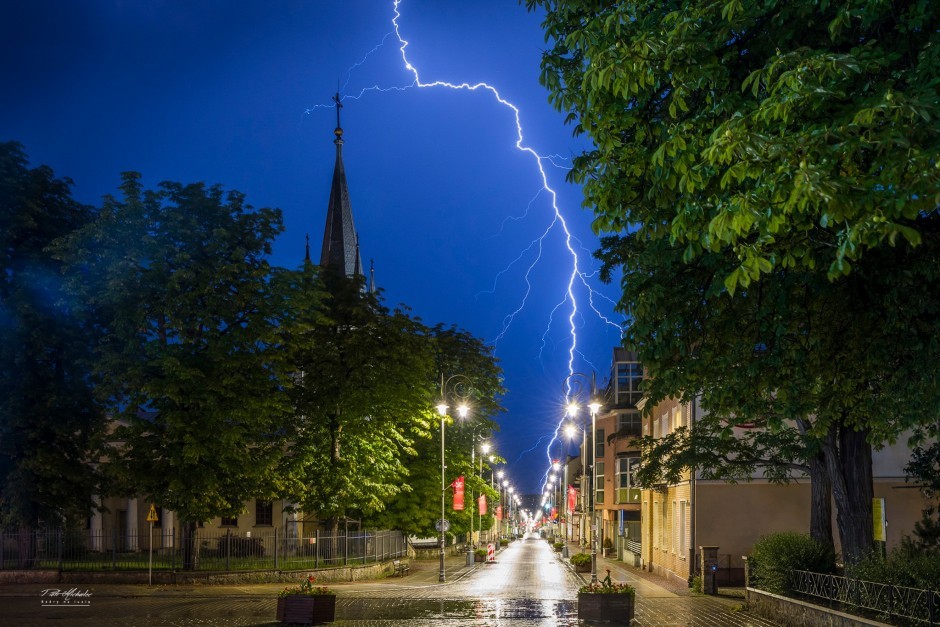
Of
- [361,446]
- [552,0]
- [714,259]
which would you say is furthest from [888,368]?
[361,446]

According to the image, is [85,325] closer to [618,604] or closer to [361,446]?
[361,446]

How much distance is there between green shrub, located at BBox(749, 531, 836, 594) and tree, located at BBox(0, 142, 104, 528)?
24038 millimetres

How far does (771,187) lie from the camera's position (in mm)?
8602

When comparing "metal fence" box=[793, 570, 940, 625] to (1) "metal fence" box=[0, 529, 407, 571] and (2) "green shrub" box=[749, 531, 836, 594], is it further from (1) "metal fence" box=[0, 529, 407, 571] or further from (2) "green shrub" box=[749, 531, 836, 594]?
(1) "metal fence" box=[0, 529, 407, 571]

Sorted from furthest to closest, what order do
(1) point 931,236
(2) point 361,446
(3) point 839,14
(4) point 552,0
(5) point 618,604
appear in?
(2) point 361,446, (5) point 618,604, (4) point 552,0, (1) point 931,236, (3) point 839,14

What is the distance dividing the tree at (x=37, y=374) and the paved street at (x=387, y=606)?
420 centimetres

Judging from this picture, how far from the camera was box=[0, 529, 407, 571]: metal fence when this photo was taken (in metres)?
33.6

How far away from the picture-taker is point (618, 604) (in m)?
21.0

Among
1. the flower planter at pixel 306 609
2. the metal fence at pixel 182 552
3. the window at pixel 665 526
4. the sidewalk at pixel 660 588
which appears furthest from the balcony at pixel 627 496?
the flower planter at pixel 306 609

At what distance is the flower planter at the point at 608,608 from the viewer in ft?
68.7

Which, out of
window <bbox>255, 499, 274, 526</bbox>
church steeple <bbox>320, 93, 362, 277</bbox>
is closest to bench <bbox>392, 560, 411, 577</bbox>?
window <bbox>255, 499, 274, 526</bbox>

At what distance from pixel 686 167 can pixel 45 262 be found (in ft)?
103

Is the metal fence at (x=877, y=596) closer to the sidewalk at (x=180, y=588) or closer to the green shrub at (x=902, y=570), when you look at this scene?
the green shrub at (x=902, y=570)

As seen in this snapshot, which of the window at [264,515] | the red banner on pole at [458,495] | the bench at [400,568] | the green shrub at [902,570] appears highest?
the green shrub at [902,570]
